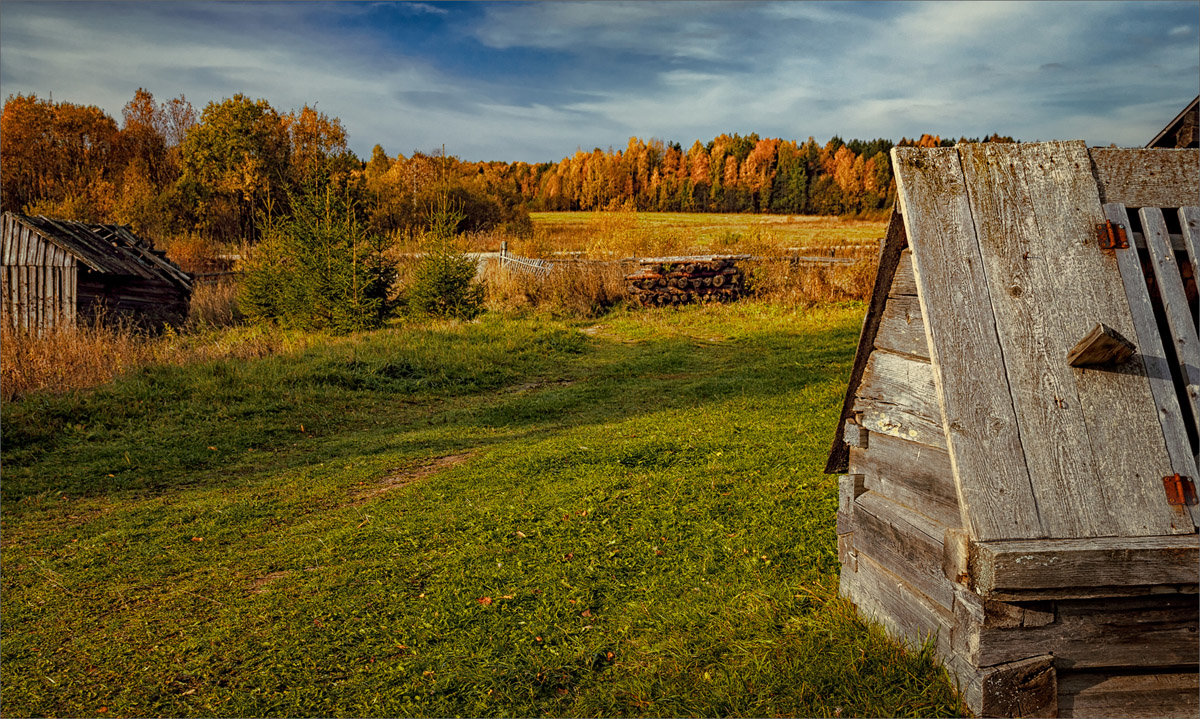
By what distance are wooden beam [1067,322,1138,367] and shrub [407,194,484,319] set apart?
15.6 m

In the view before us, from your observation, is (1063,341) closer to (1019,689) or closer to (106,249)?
(1019,689)

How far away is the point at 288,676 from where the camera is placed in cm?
376

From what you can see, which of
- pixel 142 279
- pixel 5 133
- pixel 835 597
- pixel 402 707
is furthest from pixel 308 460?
pixel 5 133

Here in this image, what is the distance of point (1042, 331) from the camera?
2822 millimetres

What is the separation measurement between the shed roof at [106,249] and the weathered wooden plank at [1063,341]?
17.4 meters

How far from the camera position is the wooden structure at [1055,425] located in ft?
8.36

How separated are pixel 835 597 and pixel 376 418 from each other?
7.17 meters

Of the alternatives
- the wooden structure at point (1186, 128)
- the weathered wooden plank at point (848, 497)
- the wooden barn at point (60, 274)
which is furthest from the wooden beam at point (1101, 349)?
the wooden barn at point (60, 274)

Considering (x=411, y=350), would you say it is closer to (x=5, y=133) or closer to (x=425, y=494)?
(x=425, y=494)

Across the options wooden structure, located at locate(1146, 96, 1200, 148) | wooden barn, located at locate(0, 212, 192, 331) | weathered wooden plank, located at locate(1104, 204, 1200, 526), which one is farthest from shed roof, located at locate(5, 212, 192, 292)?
wooden structure, located at locate(1146, 96, 1200, 148)

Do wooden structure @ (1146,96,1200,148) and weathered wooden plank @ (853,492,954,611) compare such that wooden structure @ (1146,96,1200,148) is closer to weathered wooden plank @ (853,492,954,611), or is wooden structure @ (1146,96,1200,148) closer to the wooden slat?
the wooden slat

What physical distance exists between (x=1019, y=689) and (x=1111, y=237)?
1782 mm

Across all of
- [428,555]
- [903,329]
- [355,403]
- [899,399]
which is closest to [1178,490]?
[899,399]

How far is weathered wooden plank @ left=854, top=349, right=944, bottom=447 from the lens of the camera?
316 cm
